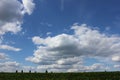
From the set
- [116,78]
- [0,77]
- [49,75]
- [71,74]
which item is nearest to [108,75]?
[116,78]

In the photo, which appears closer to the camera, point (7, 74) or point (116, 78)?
point (116, 78)

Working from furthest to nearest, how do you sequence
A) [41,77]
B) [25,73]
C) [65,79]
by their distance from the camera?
[25,73], [41,77], [65,79]

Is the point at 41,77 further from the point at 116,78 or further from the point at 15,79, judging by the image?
the point at 116,78

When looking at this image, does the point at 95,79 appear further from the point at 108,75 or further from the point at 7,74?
the point at 7,74

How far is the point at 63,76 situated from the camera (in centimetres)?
5309

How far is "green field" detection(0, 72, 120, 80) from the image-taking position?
5129cm

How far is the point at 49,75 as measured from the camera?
54969 millimetres

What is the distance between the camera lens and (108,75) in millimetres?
53406

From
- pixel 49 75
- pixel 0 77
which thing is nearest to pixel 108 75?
pixel 49 75

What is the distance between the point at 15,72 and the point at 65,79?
42.5ft

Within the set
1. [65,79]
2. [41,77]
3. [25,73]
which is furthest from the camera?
[25,73]

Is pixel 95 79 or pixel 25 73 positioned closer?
pixel 95 79

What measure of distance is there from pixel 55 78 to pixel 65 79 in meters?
2.25

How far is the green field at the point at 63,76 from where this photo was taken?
51.3 m
